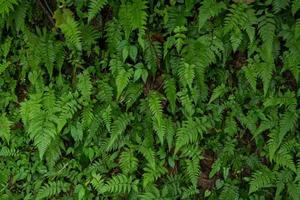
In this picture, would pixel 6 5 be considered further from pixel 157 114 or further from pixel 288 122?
pixel 288 122

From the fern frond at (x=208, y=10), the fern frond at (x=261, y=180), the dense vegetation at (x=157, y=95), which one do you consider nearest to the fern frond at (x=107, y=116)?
the dense vegetation at (x=157, y=95)

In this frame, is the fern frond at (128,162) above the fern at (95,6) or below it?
below

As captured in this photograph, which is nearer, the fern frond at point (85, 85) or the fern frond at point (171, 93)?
the fern frond at point (171, 93)

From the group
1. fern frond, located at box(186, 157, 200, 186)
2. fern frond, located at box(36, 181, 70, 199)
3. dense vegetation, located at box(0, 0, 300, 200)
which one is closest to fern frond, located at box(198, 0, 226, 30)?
dense vegetation, located at box(0, 0, 300, 200)

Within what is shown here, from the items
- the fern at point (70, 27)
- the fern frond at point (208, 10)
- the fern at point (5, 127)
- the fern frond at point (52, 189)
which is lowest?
the fern frond at point (52, 189)

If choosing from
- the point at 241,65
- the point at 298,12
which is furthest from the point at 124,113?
the point at 298,12

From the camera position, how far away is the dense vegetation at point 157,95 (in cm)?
424

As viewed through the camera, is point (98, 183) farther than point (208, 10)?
Yes

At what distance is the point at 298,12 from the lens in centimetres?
418

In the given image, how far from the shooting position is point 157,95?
14.7ft

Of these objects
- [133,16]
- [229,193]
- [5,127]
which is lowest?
[229,193]

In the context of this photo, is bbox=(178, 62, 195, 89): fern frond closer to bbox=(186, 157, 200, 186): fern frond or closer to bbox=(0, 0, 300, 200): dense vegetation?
bbox=(0, 0, 300, 200): dense vegetation

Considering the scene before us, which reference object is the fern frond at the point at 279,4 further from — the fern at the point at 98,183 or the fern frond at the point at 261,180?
the fern at the point at 98,183

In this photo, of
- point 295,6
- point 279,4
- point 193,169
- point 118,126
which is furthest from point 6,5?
point 295,6
